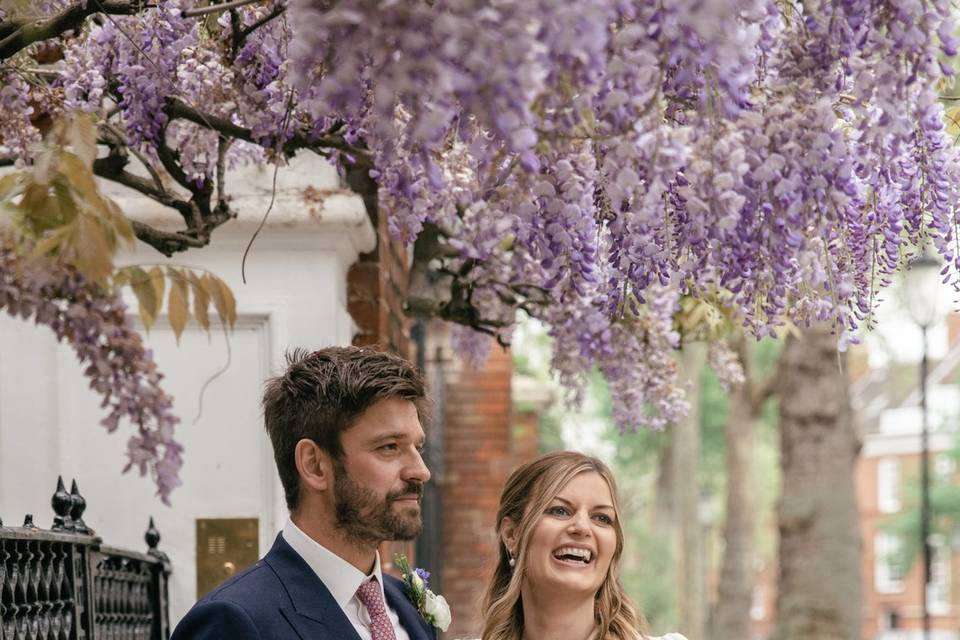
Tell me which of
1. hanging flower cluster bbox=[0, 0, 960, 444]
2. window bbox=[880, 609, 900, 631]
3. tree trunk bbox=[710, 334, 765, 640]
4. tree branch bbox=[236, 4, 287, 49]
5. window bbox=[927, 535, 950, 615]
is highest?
tree branch bbox=[236, 4, 287, 49]

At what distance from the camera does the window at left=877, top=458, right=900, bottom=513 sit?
190 ft

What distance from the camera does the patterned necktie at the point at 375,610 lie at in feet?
10.8

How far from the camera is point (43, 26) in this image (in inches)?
120

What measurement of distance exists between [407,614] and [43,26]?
1.56 meters

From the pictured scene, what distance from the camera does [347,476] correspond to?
3.16 metres

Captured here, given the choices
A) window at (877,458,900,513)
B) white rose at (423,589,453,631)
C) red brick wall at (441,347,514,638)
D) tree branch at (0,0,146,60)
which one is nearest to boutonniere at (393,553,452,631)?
white rose at (423,589,453,631)

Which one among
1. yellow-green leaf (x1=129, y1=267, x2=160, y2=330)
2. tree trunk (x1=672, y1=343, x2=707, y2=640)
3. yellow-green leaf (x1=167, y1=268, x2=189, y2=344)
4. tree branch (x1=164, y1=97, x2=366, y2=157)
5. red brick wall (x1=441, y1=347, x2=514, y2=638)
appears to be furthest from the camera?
tree trunk (x1=672, y1=343, x2=707, y2=640)

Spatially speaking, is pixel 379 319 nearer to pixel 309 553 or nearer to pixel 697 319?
pixel 697 319

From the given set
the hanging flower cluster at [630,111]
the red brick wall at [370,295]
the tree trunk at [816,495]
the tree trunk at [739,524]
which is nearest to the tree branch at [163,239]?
the hanging flower cluster at [630,111]

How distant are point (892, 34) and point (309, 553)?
1.61 m

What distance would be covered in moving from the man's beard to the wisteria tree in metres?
0.42

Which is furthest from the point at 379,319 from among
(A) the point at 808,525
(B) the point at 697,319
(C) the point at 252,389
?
(A) the point at 808,525

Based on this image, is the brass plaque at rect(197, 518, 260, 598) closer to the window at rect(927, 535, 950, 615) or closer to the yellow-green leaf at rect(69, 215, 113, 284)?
the yellow-green leaf at rect(69, 215, 113, 284)

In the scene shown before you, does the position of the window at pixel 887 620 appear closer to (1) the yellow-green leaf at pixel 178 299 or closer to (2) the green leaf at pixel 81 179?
(1) the yellow-green leaf at pixel 178 299
